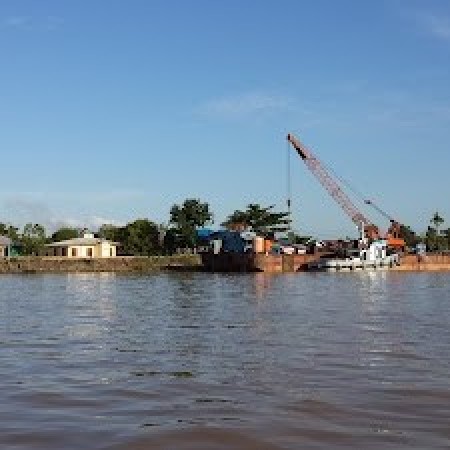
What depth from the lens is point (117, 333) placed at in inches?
747

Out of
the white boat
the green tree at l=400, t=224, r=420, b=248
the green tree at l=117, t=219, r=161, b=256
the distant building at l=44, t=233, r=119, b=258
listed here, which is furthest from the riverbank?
the green tree at l=400, t=224, r=420, b=248

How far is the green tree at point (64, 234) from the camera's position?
126688mm

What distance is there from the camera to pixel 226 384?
1104cm

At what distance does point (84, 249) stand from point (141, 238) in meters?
9.74

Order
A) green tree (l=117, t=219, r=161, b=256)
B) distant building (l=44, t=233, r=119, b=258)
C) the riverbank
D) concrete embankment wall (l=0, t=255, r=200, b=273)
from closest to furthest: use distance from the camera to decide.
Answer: the riverbank < concrete embankment wall (l=0, t=255, r=200, b=273) < distant building (l=44, t=233, r=119, b=258) < green tree (l=117, t=219, r=161, b=256)

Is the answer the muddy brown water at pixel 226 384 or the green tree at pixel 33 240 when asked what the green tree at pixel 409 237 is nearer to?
the green tree at pixel 33 240

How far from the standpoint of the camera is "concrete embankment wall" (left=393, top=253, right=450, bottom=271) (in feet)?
315

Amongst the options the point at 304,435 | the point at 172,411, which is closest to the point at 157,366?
the point at 172,411

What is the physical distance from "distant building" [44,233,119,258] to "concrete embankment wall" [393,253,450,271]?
39626 mm

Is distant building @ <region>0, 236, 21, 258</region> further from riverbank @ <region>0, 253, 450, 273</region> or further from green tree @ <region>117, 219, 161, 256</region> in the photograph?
green tree @ <region>117, 219, 161, 256</region>

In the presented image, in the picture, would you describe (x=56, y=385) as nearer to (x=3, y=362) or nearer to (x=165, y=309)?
(x=3, y=362)

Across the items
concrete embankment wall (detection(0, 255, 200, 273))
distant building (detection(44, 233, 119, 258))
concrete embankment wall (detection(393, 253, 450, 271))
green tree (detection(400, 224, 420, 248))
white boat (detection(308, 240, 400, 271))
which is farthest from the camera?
green tree (detection(400, 224, 420, 248))

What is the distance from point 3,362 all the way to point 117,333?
576 centimetres

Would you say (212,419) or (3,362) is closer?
(212,419)
